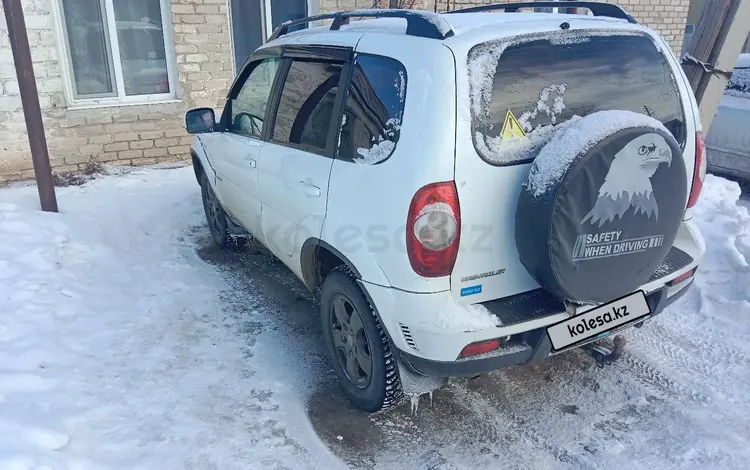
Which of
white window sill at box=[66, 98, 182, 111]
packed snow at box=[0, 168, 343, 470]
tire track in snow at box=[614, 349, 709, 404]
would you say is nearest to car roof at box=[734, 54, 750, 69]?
tire track in snow at box=[614, 349, 709, 404]

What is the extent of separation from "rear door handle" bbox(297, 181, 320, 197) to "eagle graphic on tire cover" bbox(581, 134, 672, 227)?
1329 millimetres

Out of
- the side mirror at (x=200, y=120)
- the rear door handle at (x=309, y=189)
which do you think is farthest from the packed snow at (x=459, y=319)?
the side mirror at (x=200, y=120)

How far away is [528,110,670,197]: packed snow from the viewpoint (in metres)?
2.24

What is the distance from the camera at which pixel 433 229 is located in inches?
91.1

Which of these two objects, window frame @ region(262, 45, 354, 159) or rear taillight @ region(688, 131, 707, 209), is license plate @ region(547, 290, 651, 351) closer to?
rear taillight @ region(688, 131, 707, 209)

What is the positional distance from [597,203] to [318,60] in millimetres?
1730

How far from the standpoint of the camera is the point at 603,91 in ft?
8.48

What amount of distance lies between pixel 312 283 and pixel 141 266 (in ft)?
7.05

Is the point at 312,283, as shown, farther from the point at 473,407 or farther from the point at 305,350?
the point at 473,407

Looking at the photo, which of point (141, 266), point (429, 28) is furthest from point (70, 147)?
point (429, 28)

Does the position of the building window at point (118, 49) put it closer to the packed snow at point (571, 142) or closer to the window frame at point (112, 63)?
the window frame at point (112, 63)

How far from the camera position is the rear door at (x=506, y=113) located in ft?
7.64

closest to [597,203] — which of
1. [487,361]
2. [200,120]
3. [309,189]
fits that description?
[487,361]

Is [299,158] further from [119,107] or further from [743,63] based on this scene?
[743,63]
